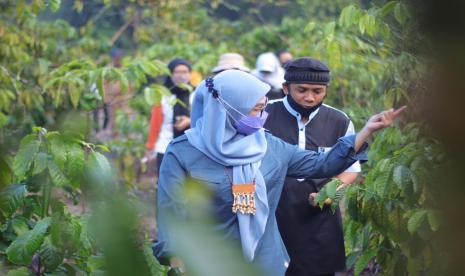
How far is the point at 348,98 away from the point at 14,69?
11.3ft

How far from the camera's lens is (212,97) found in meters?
3.38

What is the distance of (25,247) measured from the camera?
3.04 metres

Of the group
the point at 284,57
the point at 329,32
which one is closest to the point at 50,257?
the point at 329,32

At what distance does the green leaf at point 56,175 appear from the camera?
3155 mm

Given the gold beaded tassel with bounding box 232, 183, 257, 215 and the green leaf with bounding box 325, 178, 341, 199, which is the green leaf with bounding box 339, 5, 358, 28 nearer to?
the green leaf with bounding box 325, 178, 341, 199

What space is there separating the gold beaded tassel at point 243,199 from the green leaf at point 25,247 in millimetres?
720

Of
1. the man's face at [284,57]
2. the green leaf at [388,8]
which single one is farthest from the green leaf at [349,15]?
the man's face at [284,57]

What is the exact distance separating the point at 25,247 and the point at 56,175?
0.31 meters

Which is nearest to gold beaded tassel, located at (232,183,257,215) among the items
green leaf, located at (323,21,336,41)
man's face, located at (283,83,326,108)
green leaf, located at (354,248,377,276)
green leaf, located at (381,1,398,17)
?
green leaf, located at (354,248,377,276)

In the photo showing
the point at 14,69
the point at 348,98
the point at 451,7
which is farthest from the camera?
the point at 348,98

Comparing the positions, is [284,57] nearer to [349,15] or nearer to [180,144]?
[349,15]

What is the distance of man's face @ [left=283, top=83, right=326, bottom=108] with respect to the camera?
4180 millimetres

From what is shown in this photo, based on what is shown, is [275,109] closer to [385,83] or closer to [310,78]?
[310,78]

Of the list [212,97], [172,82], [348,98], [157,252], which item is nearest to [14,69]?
[172,82]
